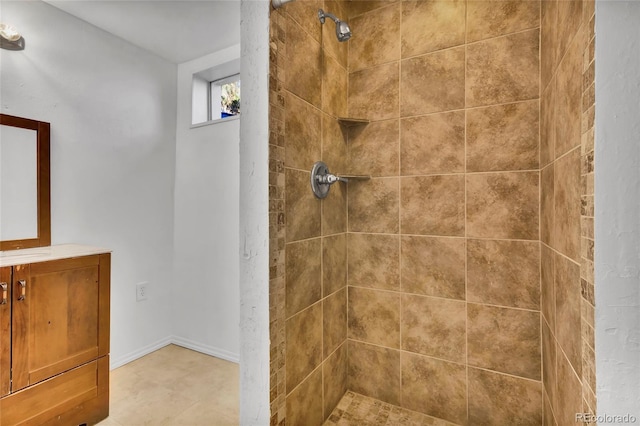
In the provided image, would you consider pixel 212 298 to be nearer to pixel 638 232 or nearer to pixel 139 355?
pixel 139 355

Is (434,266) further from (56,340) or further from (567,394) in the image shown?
(56,340)

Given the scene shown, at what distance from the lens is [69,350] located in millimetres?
1489

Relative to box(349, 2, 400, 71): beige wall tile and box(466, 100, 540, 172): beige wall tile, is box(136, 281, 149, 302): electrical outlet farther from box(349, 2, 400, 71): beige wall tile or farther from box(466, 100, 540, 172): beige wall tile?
box(466, 100, 540, 172): beige wall tile

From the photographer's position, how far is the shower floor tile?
50.2 inches

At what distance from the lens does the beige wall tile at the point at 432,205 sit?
49.9 inches

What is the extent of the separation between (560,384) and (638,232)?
1.86 ft

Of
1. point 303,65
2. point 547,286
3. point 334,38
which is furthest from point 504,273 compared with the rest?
point 334,38

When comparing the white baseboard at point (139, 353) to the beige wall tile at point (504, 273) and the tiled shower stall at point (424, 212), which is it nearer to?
the tiled shower stall at point (424, 212)

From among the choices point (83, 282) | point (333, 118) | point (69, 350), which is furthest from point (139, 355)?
point (333, 118)

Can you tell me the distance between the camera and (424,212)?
1.33m

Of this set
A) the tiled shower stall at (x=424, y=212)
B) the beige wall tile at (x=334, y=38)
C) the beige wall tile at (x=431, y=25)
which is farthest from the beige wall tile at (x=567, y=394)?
the beige wall tile at (x=334, y=38)

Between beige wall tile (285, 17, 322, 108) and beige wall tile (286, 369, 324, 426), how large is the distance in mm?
1097

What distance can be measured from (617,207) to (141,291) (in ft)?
8.86

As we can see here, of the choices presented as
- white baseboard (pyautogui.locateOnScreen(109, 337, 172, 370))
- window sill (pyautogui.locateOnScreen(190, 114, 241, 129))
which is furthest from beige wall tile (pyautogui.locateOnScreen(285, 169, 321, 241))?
white baseboard (pyautogui.locateOnScreen(109, 337, 172, 370))
